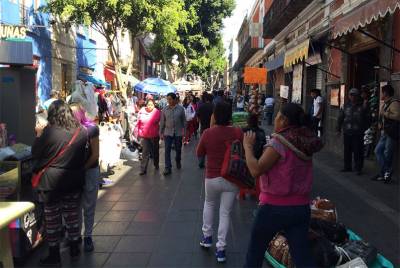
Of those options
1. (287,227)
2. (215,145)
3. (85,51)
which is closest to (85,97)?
(215,145)

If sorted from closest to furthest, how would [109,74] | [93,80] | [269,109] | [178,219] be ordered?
[178,219], [93,80], [269,109], [109,74]

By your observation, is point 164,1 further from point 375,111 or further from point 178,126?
point 375,111

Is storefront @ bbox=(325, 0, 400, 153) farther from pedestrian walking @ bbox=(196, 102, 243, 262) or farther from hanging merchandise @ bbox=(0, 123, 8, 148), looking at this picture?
hanging merchandise @ bbox=(0, 123, 8, 148)

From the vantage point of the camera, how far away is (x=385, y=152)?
9.02 m

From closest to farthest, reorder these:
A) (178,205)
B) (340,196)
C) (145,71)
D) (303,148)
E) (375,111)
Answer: (303,148) < (178,205) < (340,196) < (375,111) < (145,71)

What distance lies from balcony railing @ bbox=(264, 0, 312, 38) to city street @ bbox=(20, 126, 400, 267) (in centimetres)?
841

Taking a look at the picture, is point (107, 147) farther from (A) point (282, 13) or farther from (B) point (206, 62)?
(B) point (206, 62)

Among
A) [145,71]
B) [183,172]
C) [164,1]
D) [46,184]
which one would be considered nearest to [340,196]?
[183,172]

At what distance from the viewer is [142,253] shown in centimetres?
525

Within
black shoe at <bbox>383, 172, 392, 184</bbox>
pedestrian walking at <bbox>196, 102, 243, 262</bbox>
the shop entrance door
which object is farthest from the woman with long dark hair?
the shop entrance door

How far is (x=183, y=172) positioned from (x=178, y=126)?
962mm

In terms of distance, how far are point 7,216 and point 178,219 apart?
139 inches

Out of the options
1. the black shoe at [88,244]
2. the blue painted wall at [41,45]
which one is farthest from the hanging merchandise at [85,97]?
the blue painted wall at [41,45]

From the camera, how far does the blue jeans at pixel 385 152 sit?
8.96 m
